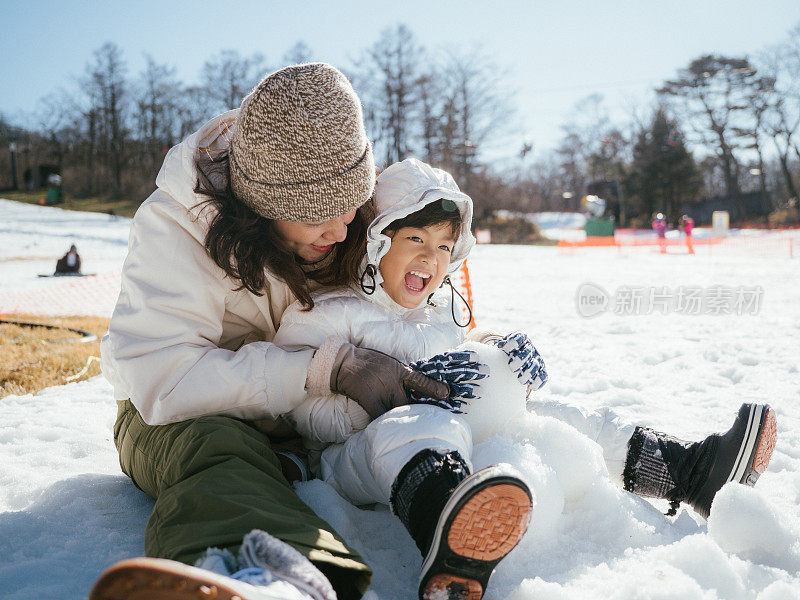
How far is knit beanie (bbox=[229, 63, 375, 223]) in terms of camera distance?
147cm

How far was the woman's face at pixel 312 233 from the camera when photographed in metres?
1.67

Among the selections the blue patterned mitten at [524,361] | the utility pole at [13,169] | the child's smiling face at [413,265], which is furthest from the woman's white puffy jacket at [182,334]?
the utility pole at [13,169]

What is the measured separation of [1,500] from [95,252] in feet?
53.9

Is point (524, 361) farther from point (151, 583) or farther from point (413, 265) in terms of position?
point (151, 583)

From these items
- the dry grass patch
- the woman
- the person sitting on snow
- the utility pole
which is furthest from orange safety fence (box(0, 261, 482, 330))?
the utility pole

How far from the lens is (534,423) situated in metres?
1.65

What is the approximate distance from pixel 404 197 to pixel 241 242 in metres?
0.56

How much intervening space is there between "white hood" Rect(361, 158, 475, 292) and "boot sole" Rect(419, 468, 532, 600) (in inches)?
37.8

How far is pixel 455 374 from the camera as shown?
5.27ft

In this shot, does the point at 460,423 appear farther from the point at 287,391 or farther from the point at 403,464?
the point at 287,391

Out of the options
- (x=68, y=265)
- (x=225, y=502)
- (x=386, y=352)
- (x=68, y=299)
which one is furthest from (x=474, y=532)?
(x=68, y=265)

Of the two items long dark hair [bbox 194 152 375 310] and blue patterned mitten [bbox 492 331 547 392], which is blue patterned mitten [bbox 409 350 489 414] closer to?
blue patterned mitten [bbox 492 331 547 392]

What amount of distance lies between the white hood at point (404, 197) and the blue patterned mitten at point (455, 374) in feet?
1.27

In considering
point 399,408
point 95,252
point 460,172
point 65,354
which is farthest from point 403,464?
point 460,172
